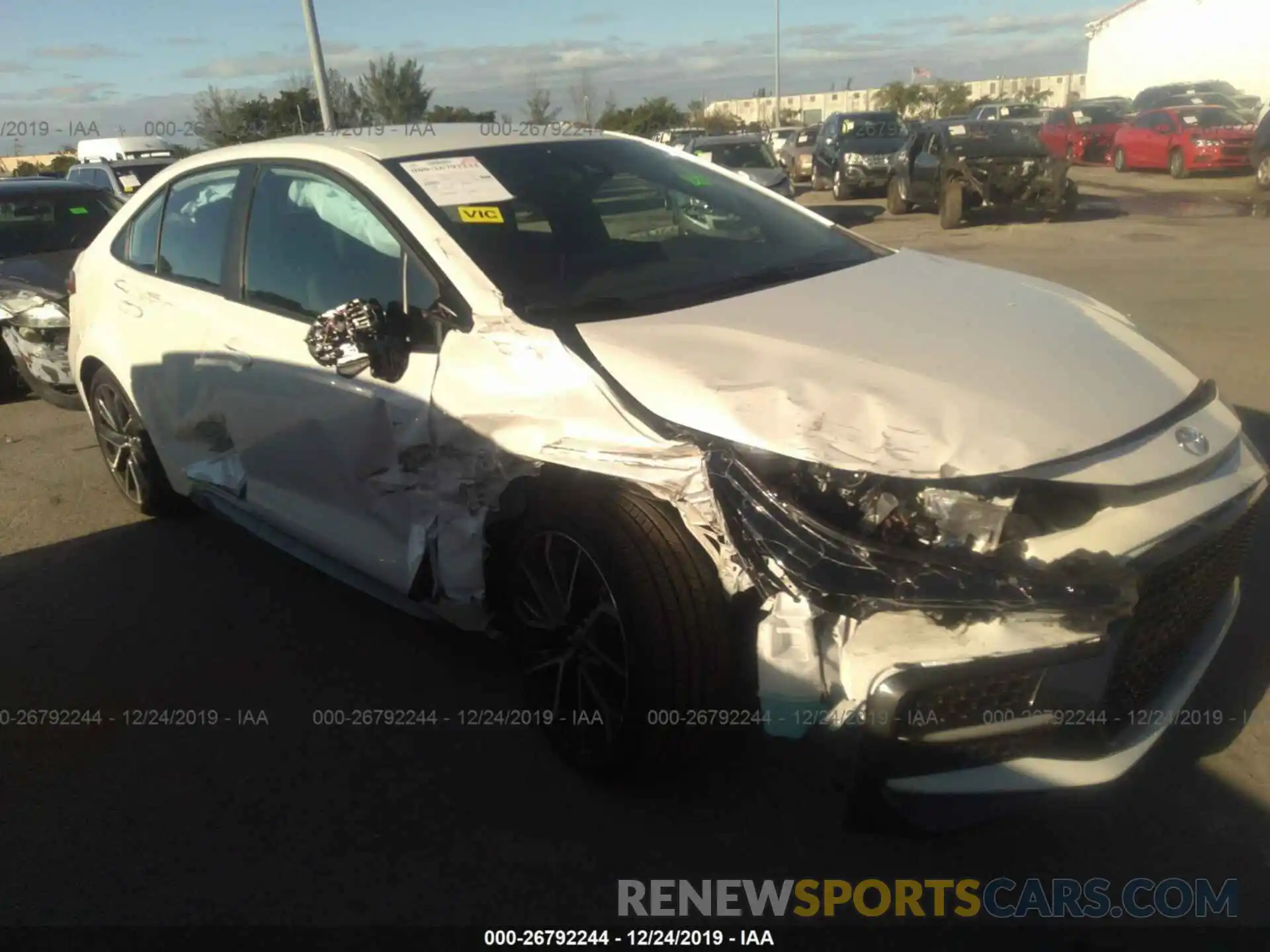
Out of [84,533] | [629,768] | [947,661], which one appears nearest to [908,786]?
[947,661]

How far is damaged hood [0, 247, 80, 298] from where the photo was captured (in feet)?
24.3

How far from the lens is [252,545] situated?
4.90 metres

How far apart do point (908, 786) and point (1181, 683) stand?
88 cm

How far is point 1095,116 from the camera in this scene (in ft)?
94.7

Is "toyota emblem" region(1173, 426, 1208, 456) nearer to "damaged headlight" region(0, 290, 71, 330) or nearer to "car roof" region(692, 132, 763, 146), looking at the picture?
"damaged headlight" region(0, 290, 71, 330)

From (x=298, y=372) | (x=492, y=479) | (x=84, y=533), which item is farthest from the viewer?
(x=84, y=533)

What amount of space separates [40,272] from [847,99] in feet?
287

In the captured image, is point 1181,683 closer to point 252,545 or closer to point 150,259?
point 252,545

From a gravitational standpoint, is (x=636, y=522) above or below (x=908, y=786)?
above

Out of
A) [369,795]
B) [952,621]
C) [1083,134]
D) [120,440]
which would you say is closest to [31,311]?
[120,440]

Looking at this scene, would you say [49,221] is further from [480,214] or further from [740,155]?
[740,155]

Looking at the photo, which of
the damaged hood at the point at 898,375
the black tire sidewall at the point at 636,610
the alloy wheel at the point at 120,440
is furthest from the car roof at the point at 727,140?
the black tire sidewall at the point at 636,610

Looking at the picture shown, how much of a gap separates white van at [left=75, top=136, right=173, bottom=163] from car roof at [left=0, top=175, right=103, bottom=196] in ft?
41.6

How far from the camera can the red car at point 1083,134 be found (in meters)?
27.5
